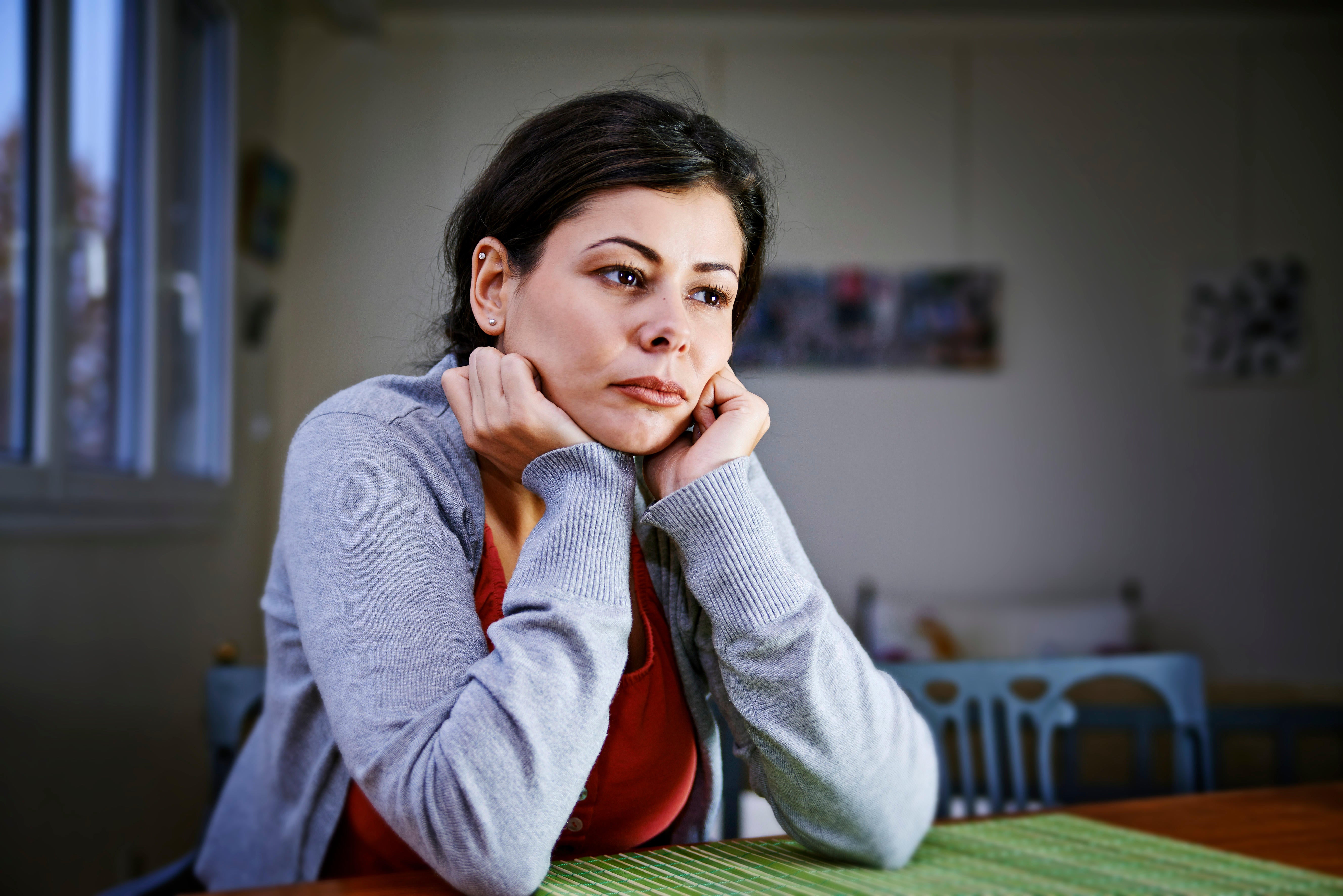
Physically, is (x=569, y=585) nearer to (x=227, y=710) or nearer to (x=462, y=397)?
(x=462, y=397)

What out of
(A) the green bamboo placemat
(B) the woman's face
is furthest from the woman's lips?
(A) the green bamboo placemat

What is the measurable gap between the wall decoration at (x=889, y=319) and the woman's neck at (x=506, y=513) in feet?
9.06

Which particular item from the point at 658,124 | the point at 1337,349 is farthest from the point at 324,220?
the point at 1337,349

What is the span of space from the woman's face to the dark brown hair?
15 millimetres

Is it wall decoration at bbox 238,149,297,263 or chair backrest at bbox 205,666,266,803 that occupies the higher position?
wall decoration at bbox 238,149,297,263

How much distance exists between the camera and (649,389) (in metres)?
0.82

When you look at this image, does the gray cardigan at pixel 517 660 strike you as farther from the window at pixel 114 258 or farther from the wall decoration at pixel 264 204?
the wall decoration at pixel 264 204

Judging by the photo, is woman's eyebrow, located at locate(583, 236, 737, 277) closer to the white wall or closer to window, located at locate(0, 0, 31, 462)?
window, located at locate(0, 0, 31, 462)

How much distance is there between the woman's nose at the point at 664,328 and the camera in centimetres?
81

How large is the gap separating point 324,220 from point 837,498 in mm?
2093

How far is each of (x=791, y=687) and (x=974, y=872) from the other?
201mm

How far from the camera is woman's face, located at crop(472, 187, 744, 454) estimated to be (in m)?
0.81

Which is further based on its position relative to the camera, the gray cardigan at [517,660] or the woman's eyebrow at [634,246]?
the woman's eyebrow at [634,246]

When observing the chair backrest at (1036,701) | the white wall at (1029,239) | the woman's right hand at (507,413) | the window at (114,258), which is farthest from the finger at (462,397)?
the white wall at (1029,239)
